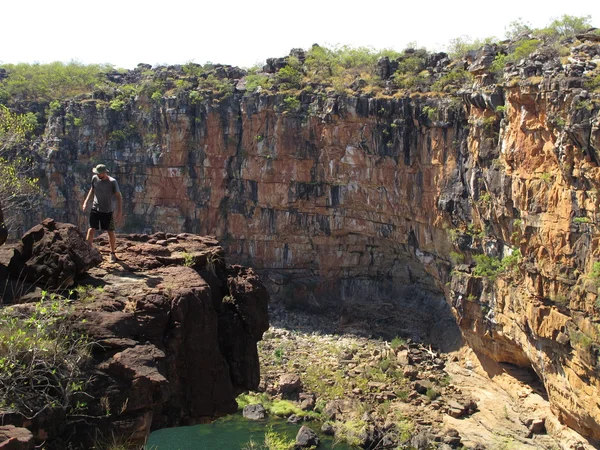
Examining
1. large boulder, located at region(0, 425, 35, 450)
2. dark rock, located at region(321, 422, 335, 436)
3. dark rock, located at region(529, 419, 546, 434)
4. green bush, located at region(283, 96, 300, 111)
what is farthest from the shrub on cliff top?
green bush, located at region(283, 96, 300, 111)

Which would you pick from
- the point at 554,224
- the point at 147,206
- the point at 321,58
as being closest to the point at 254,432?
the point at 554,224

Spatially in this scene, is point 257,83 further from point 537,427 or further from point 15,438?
point 15,438

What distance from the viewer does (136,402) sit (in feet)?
24.1

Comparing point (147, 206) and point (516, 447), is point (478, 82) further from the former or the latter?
point (147, 206)

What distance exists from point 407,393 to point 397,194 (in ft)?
32.4

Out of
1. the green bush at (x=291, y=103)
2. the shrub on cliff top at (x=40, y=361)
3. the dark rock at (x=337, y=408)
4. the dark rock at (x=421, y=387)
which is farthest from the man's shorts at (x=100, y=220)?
the green bush at (x=291, y=103)

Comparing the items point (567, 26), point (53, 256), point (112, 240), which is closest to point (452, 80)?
point (567, 26)

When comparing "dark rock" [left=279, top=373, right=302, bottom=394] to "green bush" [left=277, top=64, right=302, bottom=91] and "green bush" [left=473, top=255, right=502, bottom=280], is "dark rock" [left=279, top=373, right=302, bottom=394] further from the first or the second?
"green bush" [left=277, top=64, right=302, bottom=91]

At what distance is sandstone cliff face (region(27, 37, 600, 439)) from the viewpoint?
18516 mm

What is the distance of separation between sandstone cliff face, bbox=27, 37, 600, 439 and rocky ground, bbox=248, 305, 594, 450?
4.02ft

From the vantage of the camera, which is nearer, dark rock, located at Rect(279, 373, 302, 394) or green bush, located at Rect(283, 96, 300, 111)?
dark rock, located at Rect(279, 373, 302, 394)

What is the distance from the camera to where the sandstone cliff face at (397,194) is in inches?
729

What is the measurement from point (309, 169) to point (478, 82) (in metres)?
11.3

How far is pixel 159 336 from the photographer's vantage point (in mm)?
8312
